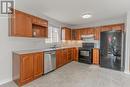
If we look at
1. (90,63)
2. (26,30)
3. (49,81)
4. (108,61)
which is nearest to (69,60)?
(90,63)

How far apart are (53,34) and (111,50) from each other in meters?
3.14

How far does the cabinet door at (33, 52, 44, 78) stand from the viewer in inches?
134

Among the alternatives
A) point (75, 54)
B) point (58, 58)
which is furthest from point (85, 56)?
point (58, 58)

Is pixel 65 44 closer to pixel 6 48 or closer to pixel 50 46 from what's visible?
pixel 50 46

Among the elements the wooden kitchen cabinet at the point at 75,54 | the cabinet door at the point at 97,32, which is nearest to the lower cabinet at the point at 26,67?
the wooden kitchen cabinet at the point at 75,54

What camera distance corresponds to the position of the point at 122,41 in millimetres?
4379

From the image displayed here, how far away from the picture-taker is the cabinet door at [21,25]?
3.06 metres

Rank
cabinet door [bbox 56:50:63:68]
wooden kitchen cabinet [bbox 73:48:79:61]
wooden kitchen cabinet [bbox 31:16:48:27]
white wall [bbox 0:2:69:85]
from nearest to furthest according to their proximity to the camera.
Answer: white wall [bbox 0:2:69:85] → wooden kitchen cabinet [bbox 31:16:48:27] → cabinet door [bbox 56:50:63:68] → wooden kitchen cabinet [bbox 73:48:79:61]

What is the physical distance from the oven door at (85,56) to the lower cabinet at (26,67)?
10.3ft

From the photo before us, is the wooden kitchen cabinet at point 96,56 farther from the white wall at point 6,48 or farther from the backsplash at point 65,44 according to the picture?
the white wall at point 6,48

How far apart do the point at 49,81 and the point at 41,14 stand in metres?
2.93

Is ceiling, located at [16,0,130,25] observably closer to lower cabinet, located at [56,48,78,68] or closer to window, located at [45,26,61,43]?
window, located at [45,26,61,43]

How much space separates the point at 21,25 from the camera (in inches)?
128

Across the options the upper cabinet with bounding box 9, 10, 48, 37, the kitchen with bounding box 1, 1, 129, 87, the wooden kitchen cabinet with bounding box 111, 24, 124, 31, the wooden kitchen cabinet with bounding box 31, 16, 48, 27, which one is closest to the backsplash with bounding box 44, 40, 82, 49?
the kitchen with bounding box 1, 1, 129, 87
